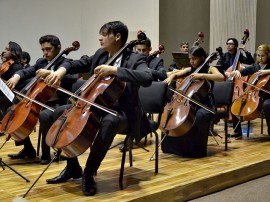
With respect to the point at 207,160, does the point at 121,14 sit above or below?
above

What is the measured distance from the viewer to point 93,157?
2322mm

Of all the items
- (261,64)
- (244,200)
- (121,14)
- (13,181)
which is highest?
(121,14)

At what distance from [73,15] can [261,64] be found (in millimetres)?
4636

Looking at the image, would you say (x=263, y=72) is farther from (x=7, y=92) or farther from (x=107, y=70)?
(x=7, y=92)

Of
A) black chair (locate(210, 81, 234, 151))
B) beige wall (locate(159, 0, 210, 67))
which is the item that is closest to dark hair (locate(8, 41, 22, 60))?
black chair (locate(210, 81, 234, 151))

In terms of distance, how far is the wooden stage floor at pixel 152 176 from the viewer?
2.32m

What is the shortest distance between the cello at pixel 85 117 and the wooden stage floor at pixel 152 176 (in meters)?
0.30

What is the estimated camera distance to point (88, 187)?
7.58 ft

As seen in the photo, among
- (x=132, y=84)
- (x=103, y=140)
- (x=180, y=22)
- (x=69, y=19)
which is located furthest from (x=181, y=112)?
(x=69, y=19)

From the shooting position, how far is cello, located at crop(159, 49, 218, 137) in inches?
119

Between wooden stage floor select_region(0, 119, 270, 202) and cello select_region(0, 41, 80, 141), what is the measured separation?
10.6 inches

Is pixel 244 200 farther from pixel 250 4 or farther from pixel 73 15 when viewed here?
pixel 73 15

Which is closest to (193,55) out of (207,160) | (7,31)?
(207,160)

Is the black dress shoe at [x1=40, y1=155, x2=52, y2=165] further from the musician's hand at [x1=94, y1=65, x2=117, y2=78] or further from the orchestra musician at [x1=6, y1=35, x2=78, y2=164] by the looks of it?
the musician's hand at [x1=94, y1=65, x2=117, y2=78]
